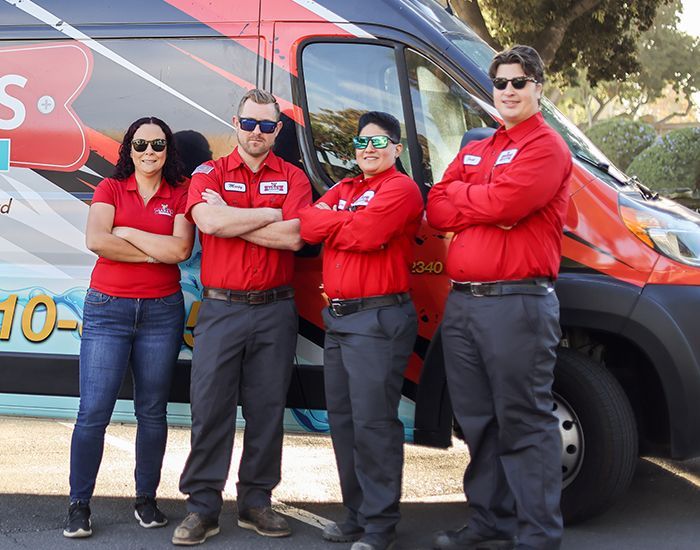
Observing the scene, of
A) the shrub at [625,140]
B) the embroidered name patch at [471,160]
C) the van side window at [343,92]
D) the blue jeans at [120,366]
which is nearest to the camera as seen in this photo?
the embroidered name patch at [471,160]

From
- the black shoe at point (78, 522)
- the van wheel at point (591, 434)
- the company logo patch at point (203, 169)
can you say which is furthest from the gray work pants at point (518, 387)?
the black shoe at point (78, 522)

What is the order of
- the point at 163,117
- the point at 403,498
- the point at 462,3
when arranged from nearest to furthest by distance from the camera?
1. the point at 163,117
2. the point at 403,498
3. the point at 462,3

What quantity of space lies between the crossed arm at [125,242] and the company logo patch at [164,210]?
116 mm

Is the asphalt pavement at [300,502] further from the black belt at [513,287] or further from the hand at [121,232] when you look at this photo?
the hand at [121,232]

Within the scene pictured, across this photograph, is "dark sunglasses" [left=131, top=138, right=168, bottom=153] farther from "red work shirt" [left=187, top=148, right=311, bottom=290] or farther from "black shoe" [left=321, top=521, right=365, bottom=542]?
"black shoe" [left=321, top=521, right=365, bottom=542]

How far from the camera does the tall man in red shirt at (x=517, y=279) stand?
12.9 feet

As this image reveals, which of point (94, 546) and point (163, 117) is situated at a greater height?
point (163, 117)

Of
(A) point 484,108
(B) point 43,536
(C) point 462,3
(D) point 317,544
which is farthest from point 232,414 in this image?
(C) point 462,3

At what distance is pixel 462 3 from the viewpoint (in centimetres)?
1493

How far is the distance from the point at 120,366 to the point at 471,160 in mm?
1771

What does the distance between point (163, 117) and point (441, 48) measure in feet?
4.36

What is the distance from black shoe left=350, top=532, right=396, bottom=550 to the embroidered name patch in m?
1.58

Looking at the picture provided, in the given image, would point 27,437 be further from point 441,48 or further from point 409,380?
point 441,48

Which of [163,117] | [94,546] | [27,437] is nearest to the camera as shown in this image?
[94,546]
